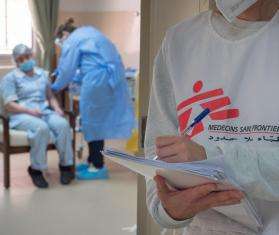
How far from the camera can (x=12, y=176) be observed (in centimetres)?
458

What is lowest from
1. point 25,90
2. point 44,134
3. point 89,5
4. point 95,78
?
point 44,134

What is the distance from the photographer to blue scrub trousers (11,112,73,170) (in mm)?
4266

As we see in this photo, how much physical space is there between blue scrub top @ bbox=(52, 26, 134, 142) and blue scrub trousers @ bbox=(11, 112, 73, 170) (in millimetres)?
185

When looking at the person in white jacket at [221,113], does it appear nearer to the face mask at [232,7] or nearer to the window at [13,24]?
the face mask at [232,7]

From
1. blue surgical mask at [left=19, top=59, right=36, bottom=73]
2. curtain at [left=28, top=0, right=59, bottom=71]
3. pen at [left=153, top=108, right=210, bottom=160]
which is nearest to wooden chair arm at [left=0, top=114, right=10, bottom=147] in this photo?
blue surgical mask at [left=19, top=59, right=36, bottom=73]

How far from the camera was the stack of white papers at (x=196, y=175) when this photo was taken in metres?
0.70

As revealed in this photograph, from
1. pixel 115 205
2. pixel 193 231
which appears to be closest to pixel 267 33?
pixel 193 231

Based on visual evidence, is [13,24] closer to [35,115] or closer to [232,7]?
[35,115]

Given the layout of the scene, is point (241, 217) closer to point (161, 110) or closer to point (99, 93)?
point (161, 110)

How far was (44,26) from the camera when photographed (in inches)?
242

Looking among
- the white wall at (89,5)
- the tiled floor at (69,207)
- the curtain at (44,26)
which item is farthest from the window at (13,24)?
the tiled floor at (69,207)

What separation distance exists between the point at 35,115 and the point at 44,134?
22cm

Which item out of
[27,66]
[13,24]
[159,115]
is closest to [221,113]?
[159,115]

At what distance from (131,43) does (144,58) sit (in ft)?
15.2
